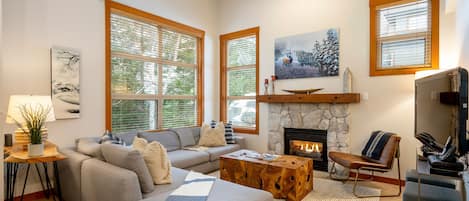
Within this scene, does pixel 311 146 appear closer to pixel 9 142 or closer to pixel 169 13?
pixel 169 13

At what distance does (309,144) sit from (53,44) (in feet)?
13.5

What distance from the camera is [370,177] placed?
3959 mm

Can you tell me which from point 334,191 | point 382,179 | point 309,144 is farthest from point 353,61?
point 334,191

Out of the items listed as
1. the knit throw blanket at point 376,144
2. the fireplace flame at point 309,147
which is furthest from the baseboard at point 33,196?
the knit throw blanket at point 376,144

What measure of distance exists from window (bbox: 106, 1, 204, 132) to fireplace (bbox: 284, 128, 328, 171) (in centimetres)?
195

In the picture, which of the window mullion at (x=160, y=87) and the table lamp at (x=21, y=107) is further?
the window mullion at (x=160, y=87)

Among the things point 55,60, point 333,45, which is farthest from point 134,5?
point 333,45

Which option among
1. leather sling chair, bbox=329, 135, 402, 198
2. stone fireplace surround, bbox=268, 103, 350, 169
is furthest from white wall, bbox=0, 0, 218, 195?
leather sling chair, bbox=329, 135, 402, 198

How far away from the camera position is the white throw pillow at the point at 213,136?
465cm

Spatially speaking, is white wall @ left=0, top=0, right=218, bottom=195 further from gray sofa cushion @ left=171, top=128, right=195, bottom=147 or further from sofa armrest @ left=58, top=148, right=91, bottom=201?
gray sofa cushion @ left=171, top=128, right=195, bottom=147

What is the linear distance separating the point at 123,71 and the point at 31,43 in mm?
1248

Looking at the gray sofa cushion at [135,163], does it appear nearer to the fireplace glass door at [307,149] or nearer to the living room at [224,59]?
the living room at [224,59]

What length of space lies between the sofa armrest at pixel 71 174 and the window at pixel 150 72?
1087 mm

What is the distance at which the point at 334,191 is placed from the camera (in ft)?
11.3
